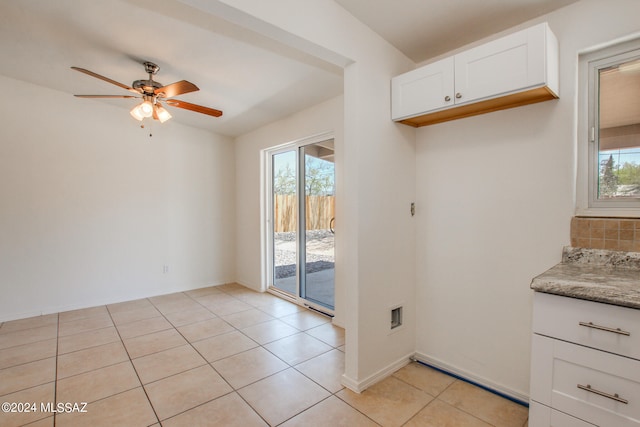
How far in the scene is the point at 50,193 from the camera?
349 centimetres

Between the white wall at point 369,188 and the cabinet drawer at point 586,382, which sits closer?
the cabinet drawer at point 586,382

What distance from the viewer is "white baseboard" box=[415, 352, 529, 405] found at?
6.27 feet

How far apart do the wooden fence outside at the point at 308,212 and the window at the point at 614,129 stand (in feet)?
7.32

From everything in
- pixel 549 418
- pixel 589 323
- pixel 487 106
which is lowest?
pixel 549 418

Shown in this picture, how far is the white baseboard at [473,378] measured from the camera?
1910 millimetres

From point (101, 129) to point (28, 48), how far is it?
1.34m

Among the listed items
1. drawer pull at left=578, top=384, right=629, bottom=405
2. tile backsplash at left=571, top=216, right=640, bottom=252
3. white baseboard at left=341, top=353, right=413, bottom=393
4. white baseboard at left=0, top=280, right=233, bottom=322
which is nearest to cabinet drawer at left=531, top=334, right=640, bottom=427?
drawer pull at left=578, top=384, right=629, bottom=405

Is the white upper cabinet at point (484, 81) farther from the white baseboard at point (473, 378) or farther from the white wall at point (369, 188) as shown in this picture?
the white baseboard at point (473, 378)

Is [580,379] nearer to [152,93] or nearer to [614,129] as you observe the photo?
[614,129]

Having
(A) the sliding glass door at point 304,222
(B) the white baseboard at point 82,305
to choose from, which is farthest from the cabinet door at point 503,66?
(B) the white baseboard at point 82,305

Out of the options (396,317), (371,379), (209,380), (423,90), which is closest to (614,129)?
(423,90)

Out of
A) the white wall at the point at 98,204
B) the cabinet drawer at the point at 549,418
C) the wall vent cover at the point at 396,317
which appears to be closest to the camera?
the cabinet drawer at the point at 549,418

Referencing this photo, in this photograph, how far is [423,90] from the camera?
2.03 m

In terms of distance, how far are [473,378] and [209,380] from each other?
1.91 meters
